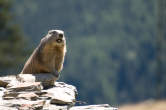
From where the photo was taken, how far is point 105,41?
130375mm

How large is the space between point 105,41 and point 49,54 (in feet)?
372

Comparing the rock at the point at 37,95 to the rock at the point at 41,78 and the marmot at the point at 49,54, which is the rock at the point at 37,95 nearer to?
the rock at the point at 41,78

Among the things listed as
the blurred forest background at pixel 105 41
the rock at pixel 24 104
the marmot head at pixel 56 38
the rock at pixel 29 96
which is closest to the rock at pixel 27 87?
the rock at pixel 29 96

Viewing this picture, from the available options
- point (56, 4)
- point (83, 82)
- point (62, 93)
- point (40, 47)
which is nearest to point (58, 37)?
point (40, 47)

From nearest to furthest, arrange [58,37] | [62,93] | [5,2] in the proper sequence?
[62,93], [58,37], [5,2]

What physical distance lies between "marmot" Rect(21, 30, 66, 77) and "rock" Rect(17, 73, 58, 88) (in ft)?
1.37

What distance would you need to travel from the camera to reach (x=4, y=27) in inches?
2333

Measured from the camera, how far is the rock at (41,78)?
16.3 metres

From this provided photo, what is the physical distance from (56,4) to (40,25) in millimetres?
9698

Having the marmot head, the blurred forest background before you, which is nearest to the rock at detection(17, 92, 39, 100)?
the marmot head

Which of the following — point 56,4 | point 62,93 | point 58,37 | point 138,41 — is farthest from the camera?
point 56,4

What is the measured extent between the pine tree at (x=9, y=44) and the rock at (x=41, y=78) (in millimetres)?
41533

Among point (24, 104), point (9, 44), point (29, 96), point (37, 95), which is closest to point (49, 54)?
point (37, 95)

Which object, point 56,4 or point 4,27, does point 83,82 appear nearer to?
point 56,4
